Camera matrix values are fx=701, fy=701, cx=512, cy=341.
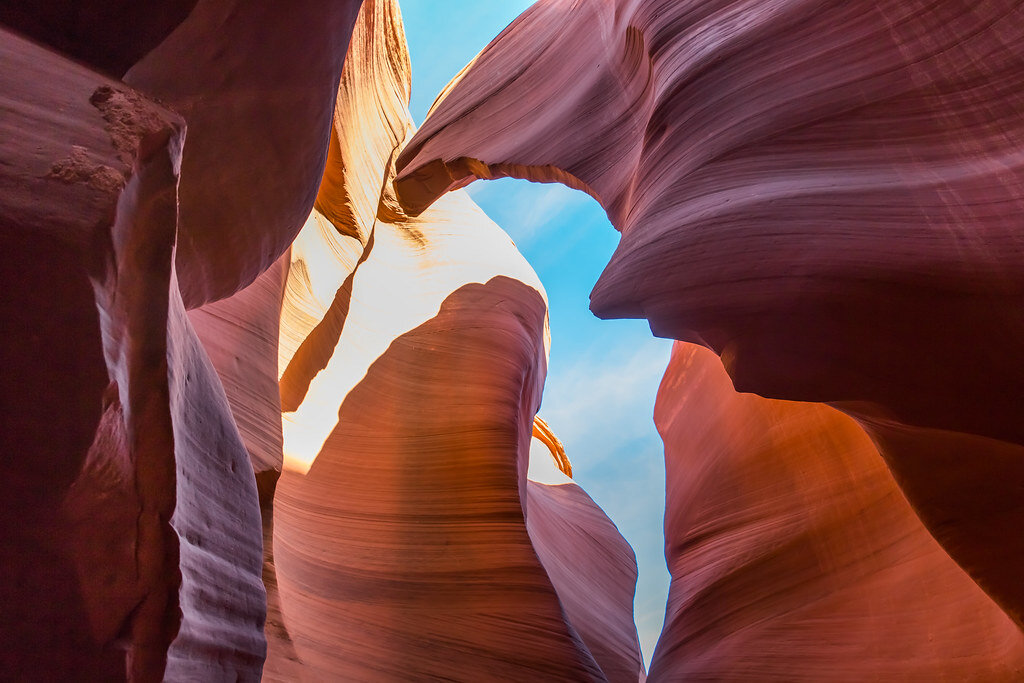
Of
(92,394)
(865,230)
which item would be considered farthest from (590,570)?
(92,394)

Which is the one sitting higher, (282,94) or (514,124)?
(514,124)

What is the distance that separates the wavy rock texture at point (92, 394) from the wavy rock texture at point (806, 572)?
2376 mm

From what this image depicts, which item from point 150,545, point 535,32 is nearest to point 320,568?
point 150,545

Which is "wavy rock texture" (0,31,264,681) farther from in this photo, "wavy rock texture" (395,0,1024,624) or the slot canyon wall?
"wavy rock texture" (395,0,1024,624)

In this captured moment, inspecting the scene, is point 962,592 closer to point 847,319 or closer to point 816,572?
point 816,572

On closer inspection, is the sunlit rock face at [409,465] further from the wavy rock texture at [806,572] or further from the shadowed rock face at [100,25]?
the shadowed rock face at [100,25]

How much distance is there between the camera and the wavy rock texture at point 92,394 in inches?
37.4

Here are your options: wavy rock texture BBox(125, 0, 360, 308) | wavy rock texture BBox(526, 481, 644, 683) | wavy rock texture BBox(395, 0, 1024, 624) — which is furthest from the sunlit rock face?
wavy rock texture BBox(395, 0, 1024, 624)

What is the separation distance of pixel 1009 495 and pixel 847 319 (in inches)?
31.7

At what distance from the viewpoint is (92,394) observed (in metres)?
0.98

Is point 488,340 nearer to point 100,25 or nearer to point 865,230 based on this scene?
point 865,230

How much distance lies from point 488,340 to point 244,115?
2.25m

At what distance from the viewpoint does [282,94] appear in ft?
5.25

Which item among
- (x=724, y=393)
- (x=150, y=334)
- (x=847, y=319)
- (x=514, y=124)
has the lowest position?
(x=150, y=334)
